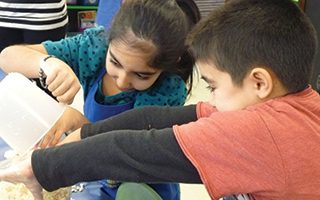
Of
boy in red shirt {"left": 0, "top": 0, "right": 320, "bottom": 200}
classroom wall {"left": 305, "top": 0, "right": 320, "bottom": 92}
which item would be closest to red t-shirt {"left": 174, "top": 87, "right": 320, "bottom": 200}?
boy in red shirt {"left": 0, "top": 0, "right": 320, "bottom": 200}

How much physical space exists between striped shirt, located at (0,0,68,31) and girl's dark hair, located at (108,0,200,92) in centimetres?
71

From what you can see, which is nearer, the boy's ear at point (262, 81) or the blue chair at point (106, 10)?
the boy's ear at point (262, 81)

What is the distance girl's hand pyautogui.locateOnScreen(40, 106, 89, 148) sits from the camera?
30.7 inches

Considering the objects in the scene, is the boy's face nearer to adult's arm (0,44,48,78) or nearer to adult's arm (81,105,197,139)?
adult's arm (81,105,197,139)

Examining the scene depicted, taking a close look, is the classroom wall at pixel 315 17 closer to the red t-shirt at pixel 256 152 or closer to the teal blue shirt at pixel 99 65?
the teal blue shirt at pixel 99 65

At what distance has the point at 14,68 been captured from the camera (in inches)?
37.3

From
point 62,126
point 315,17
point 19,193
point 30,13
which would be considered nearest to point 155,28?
point 62,126

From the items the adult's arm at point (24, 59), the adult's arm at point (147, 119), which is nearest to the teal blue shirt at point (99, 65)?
the adult's arm at point (24, 59)

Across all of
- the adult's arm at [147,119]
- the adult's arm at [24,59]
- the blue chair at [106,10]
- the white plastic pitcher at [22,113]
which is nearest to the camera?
the white plastic pitcher at [22,113]

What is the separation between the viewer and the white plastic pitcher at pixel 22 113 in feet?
2.09

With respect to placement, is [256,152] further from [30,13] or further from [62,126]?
[30,13]

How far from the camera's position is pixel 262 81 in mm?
577

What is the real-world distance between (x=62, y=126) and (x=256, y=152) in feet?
1.54

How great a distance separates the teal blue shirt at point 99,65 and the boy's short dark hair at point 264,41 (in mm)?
312
